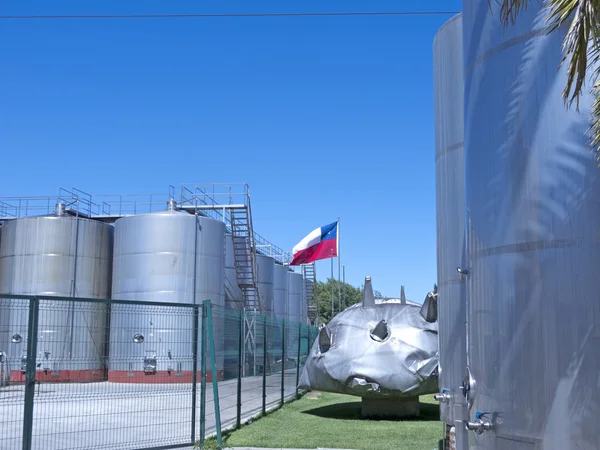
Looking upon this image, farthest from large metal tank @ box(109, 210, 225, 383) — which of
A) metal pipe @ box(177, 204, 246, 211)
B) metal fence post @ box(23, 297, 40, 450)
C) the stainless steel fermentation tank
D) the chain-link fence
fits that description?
the stainless steel fermentation tank

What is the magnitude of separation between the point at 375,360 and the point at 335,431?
164 cm

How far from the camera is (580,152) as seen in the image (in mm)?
4273

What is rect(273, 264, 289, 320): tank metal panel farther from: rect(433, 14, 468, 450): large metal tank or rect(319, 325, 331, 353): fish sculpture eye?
rect(433, 14, 468, 450): large metal tank

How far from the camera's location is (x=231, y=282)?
1316 inches

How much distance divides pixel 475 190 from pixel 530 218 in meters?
0.58

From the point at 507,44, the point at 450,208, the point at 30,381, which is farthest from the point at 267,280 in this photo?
the point at 507,44

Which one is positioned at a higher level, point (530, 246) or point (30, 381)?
point (530, 246)

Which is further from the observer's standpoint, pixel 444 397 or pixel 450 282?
pixel 450 282

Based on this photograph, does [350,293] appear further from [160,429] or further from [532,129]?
[532,129]

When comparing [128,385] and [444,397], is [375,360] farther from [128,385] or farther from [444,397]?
[444,397]

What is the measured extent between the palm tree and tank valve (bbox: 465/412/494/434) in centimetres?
175

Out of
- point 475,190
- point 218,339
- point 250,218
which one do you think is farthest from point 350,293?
point 475,190

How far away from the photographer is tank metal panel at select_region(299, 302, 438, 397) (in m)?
14.7

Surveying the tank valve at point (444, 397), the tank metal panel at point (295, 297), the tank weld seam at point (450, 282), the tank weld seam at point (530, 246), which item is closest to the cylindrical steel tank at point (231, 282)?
the tank metal panel at point (295, 297)
